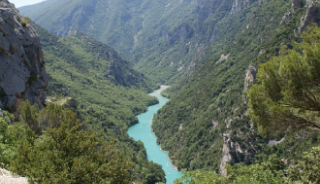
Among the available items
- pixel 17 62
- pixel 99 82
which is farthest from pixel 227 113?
pixel 99 82

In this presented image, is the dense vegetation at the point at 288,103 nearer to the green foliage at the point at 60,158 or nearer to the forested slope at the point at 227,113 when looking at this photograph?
the green foliage at the point at 60,158

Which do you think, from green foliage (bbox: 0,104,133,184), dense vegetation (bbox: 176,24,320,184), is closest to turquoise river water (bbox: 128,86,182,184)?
dense vegetation (bbox: 176,24,320,184)

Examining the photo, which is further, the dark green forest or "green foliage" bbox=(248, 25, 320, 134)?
"green foliage" bbox=(248, 25, 320, 134)

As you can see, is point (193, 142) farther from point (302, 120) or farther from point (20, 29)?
point (302, 120)

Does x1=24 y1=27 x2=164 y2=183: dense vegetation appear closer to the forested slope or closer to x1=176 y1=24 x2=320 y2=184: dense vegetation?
the forested slope

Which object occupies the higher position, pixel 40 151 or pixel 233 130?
pixel 233 130

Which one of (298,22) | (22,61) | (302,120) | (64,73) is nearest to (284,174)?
(302,120)
